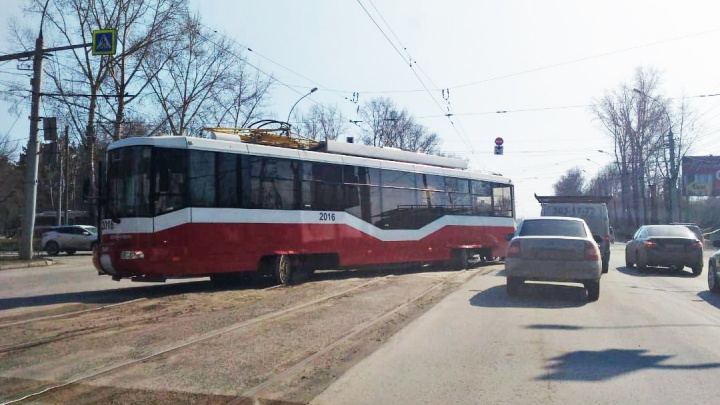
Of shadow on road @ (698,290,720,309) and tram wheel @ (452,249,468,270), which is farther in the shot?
tram wheel @ (452,249,468,270)

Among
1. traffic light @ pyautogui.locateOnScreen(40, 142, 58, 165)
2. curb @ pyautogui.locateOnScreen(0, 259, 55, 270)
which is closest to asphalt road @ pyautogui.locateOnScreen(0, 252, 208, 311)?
curb @ pyautogui.locateOnScreen(0, 259, 55, 270)

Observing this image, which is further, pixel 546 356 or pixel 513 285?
pixel 513 285

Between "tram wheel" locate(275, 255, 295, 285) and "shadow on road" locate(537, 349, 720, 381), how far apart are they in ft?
27.1

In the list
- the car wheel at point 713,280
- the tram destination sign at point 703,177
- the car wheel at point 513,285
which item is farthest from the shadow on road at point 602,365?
the tram destination sign at point 703,177

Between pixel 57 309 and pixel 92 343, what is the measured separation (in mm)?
3486

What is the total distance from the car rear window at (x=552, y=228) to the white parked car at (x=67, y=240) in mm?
28237

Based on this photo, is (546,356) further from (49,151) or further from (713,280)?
(49,151)

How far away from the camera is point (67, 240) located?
115 ft

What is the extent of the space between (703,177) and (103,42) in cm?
6309

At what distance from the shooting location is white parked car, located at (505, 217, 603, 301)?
39.1ft

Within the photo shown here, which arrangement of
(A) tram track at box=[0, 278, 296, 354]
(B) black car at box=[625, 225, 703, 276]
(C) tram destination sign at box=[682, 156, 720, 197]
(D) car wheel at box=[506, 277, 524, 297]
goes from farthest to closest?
(C) tram destination sign at box=[682, 156, 720, 197]
(B) black car at box=[625, 225, 703, 276]
(D) car wheel at box=[506, 277, 524, 297]
(A) tram track at box=[0, 278, 296, 354]

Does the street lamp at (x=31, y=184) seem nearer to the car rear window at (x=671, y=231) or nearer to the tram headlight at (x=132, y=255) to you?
the tram headlight at (x=132, y=255)

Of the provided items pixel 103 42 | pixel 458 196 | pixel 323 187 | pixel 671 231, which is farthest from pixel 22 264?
pixel 671 231

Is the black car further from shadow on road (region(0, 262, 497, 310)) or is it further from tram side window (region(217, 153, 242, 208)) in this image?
tram side window (region(217, 153, 242, 208))
